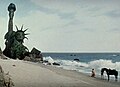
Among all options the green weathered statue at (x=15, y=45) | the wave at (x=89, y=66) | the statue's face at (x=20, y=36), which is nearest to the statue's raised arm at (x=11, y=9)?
the green weathered statue at (x=15, y=45)

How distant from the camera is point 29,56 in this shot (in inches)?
2099

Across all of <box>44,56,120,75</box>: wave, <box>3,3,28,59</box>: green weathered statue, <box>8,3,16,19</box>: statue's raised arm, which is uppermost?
<box>8,3,16,19</box>: statue's raised arm

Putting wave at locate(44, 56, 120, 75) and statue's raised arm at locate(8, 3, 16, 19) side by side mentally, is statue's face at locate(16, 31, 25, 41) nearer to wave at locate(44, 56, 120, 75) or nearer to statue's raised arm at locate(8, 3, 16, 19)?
statue's raised arm at locate(8, 3, 16, 19)

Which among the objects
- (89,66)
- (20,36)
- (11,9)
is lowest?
(89,66)

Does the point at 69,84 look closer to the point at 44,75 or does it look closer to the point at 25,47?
the point at 44,75

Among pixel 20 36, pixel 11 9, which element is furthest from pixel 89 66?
pixel 11 9

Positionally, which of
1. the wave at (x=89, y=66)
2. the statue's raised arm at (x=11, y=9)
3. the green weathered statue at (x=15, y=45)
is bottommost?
the wave at (x=89, y=66)

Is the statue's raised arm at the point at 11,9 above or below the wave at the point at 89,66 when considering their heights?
above

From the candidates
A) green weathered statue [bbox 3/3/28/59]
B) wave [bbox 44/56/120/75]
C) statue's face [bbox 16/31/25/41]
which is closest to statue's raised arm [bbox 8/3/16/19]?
green weathered statue [bbox 3/3/28/59]

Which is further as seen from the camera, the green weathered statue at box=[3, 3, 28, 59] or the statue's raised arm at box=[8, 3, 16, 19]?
the statue's raised arm at box=[8, 3, 16, 19]

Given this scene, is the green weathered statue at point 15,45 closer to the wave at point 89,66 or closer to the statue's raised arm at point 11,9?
the statue's raised arm at point 11,9

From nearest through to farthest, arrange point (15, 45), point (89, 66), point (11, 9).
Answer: point (15, 45)
point (11, 9)
point (89, 66)

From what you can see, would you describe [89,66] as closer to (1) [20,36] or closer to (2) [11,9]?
(1) [20,36]

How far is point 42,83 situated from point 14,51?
28.1 meters
